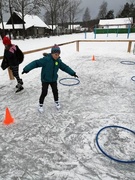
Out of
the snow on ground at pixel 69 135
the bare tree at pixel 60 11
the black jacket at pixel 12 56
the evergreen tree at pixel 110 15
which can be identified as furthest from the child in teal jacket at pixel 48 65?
the evergreen tree at pixel 110 15

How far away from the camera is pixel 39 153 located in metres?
2.29

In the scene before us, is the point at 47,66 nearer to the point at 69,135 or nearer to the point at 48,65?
the point at 48,65

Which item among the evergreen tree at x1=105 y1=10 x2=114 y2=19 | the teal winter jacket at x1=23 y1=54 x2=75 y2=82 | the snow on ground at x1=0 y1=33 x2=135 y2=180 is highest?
the evergreen tree at x1=105 y1=10 x2=114 y2=19

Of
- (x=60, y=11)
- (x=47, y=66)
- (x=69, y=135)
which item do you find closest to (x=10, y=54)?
(x=47, y=66)

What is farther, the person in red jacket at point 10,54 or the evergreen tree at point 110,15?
the evergreen tree at point 110,15

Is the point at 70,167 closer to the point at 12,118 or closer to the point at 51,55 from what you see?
the point at 12,118

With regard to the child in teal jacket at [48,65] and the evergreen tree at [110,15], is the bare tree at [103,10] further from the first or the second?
the child in teal jacket at [48,65]

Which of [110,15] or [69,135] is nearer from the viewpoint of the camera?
[69,135]

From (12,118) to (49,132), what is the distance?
2.80ft

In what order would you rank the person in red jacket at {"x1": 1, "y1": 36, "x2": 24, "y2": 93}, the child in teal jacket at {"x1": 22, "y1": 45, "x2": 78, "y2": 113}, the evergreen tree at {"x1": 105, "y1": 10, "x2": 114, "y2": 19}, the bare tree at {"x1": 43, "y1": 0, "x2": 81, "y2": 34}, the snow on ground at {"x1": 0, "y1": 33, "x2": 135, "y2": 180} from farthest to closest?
the evergreen tree at {"x1": 105, "y1": 10, "x2": 114, "y2": 19} → the bare tree at {"x1": 43, "y1": 0, "x2": 81, "y2": 34} → the person in red jacket at {"x1": 1, "y1": 36, "x2": 24, "y2": 93} → the child in teal jacket at {"x1": 22, "y1": 45, "x2": 78, "y2": 113} → the snow on ground at {"x1": 0, "y1": 33, "x2": 135, "y2": 180}

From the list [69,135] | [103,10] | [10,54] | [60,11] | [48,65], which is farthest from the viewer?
[103,10]

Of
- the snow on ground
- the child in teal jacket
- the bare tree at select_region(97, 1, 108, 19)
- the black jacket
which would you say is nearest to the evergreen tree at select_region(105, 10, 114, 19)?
the bare tree at select_region(97, 1, 108, 19)

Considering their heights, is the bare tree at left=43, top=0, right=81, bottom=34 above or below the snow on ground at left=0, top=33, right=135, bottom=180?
above

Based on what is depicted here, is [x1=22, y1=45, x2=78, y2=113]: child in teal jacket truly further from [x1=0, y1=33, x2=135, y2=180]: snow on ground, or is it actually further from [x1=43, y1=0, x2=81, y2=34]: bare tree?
[x1=43, y1=0, x2=81, y2=34]: bare tree
